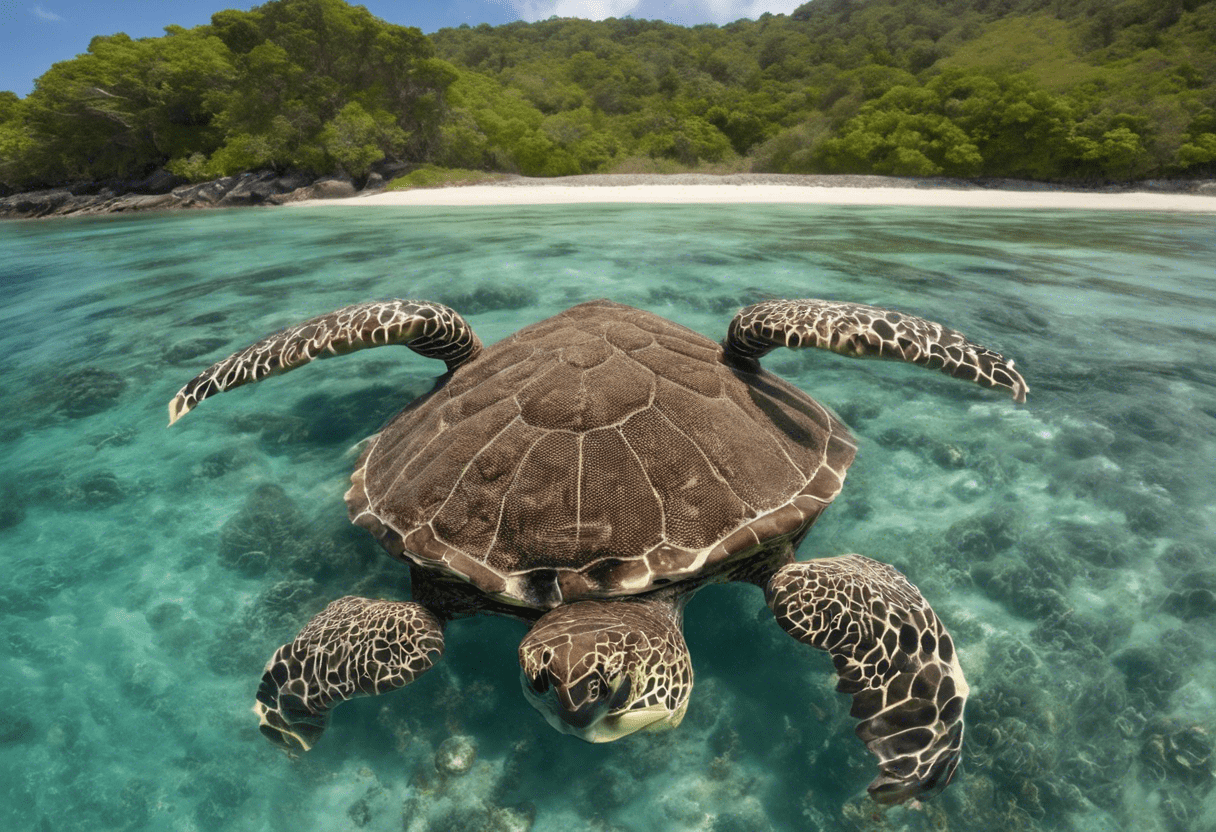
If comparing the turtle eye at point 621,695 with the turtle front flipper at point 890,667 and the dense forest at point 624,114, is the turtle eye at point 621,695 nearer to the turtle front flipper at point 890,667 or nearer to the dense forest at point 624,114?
the turtle front flipper at point 890,667

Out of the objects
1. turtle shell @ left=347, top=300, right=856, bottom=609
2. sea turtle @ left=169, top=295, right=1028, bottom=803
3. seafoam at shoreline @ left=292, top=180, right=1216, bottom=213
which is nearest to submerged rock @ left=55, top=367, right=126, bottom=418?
sea turtle @ left=169, top=295, right=1028, bottom=803

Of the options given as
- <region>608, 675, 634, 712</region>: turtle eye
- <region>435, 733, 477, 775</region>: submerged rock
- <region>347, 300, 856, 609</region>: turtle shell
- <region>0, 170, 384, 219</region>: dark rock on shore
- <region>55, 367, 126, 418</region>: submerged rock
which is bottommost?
<region>435, 733, 477, 775</region>: submerged rock

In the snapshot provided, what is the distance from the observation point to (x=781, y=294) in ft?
23.6

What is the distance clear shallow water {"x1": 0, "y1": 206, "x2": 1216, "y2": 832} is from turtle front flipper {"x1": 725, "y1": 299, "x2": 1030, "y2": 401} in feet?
3.28

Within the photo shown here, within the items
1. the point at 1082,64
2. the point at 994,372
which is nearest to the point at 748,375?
the point at 994,372

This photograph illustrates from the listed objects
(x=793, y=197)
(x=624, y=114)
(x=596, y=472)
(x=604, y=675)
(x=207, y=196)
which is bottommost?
(x=604, y=675)

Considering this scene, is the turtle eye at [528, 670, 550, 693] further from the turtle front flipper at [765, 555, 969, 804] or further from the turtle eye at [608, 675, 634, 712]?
the turtle front flipper at [765, 555, 969, 804]

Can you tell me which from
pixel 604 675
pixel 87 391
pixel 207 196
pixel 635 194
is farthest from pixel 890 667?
pixel 207 196

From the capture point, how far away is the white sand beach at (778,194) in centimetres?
2247

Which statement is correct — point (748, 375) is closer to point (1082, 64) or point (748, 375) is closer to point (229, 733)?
point (229, 733)

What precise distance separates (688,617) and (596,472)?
93 centimetres

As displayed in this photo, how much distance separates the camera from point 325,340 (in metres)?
3.24

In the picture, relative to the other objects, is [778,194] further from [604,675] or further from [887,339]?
[604,675]

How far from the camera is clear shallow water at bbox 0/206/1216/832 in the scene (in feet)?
6.67
